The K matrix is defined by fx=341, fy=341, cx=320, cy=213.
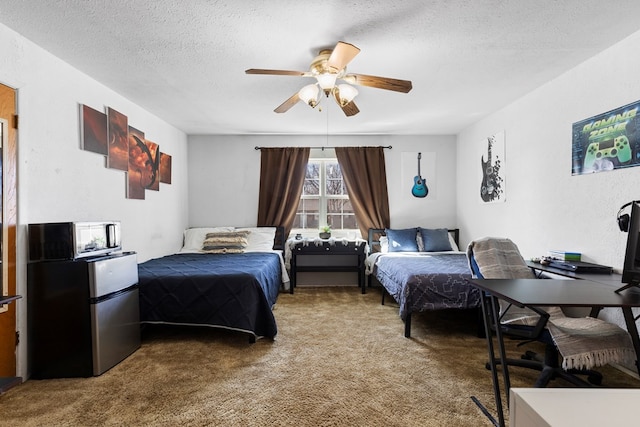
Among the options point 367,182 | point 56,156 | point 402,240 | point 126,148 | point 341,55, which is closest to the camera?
point 341,55

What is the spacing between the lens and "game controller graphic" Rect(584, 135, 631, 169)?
7.61ft

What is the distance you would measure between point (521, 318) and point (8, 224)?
3.29 metres

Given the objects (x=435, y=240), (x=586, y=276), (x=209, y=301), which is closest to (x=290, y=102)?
(x=209, y=301)

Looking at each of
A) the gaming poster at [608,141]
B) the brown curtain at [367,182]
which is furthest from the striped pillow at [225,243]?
the gaming poster at [608,141]

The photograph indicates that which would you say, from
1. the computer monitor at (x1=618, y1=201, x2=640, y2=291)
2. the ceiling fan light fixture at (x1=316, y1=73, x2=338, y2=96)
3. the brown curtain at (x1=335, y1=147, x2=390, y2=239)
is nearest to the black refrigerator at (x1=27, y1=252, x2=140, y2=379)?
the ceiling fan light fixture at (x1=316, y1=73, x2=338, y2=96)

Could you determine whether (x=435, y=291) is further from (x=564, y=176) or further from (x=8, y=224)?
(x=8, y=224)

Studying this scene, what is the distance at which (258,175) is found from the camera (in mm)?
5176

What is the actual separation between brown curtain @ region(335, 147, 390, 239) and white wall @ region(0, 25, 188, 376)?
2.78 metres

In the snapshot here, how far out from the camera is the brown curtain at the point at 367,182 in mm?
5102

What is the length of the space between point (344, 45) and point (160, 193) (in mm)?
3151

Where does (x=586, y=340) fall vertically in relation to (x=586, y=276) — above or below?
below

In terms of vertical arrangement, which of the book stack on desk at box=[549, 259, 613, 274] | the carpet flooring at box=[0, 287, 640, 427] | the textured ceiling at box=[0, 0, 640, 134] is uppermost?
the textured ceiling at box=[0, 0, 640, 134]

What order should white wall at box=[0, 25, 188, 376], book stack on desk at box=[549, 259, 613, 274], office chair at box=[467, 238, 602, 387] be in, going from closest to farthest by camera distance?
1. office chair at box=[467, 238, 602, 387]
2. white wall at box=[0, 25, 188, 376]
3. book stack on desk at box=[549, 259, 613, 274]

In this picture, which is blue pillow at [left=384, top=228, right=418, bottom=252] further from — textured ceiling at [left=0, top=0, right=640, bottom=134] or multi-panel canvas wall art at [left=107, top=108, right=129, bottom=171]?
multi-panel canvas wall art at [left=107, top=108, right=129, bottom=171]
